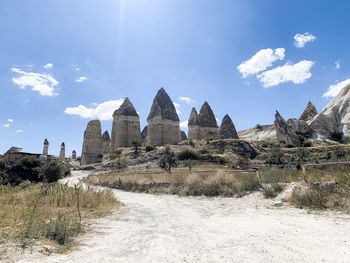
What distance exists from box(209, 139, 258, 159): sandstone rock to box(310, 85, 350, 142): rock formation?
75.0 feet

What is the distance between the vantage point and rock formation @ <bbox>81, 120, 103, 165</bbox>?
73375 mm

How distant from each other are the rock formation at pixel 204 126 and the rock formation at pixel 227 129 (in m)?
2.16

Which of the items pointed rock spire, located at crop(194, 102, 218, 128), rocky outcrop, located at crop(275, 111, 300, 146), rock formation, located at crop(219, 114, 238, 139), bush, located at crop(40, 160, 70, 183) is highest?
pointed rock spire, located at crop(194, 102, 218, 128)

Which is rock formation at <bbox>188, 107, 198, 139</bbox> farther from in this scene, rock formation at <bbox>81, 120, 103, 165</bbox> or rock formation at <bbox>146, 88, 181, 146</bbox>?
rock formation at <bbox>81, 120, 103, 165</bbox>

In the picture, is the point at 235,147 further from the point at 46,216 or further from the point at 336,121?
the point at 46,216

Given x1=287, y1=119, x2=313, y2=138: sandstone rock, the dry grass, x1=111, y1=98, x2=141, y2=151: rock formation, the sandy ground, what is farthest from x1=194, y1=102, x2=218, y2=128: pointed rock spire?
the sandy ground

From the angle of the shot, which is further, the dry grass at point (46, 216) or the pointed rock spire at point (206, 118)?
the pointed rock spire at point (206, 118)

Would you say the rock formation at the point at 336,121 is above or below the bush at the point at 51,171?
above

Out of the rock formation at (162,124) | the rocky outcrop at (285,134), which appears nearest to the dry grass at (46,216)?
the rocky outcrop at (285,134)

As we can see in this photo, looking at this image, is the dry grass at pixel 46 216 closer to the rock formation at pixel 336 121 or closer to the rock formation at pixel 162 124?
the rock formation at pixel 162 124

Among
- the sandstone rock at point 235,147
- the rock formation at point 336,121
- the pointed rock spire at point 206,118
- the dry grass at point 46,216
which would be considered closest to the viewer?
the dry grass at point 46,216

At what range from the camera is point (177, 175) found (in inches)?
840

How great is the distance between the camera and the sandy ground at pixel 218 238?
5.70m

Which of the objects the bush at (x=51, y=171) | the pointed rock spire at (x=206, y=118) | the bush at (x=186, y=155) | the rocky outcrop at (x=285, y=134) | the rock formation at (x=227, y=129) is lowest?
the bush at (x=51, y=171)
